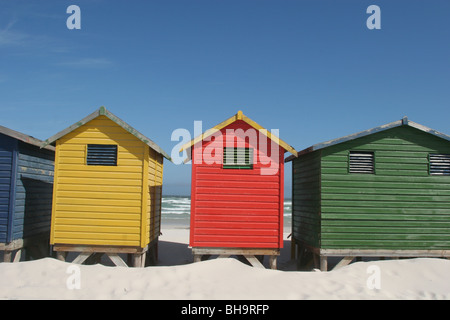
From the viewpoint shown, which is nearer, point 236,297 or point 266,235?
point 236,297

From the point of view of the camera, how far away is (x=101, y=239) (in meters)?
12.6

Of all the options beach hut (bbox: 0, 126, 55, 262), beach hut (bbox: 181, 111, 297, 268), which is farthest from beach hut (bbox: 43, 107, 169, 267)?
beach hut (bbox: 181, 111, 297, 268)

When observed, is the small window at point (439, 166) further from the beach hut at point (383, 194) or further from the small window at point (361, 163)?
the small window at point (361, 163)

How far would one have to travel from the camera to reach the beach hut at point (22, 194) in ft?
42.3

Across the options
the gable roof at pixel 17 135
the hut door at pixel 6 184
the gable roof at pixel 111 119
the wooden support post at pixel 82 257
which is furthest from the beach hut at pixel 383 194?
the hut door at pixel 6 184

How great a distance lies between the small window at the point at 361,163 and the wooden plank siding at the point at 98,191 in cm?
655

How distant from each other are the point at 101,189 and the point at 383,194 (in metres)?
8.85

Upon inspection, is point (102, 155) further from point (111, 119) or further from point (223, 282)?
point (223, 282)

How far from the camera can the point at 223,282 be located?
11.0 metres

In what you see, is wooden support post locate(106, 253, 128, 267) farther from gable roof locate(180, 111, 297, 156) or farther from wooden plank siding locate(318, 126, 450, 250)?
wooden plank siding locate(318, 126, 450, 250)

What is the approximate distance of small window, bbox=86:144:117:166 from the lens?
1282cm
